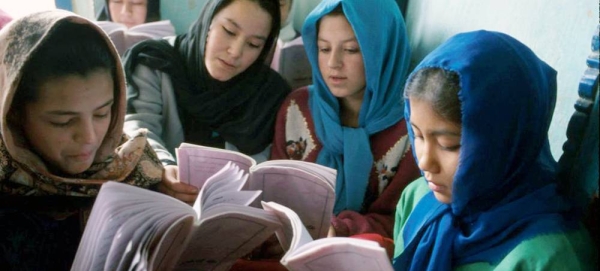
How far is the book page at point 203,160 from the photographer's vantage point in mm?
882

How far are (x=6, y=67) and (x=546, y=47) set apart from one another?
89cm

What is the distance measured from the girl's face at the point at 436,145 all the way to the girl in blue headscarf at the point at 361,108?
440 mm

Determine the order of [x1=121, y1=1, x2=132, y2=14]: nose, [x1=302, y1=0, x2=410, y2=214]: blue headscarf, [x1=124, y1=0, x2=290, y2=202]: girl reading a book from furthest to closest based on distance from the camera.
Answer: [x1=121, y1=1, x2=132, y2=14]: nose, [x1=124, y1=0, x2=290, y2=202]: girl reading a book, [x1=302, y1=0, x2=410, y2=214]: blue headscarf

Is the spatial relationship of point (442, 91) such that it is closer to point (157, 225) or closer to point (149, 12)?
point (157, 225)

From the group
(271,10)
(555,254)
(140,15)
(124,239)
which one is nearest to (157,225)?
(124,239)

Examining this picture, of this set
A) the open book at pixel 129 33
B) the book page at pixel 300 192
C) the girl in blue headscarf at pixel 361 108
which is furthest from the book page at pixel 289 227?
the open book at pixel 129 33

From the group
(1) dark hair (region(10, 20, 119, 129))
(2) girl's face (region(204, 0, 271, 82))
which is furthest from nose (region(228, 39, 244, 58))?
(1) dark hair (region(10, 20, 119, 129))

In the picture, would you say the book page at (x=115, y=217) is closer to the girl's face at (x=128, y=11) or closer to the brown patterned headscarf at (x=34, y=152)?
the brown patterned headscarf at (x=34, y=152)

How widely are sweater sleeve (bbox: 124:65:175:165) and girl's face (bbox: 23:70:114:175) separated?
1.68 ft

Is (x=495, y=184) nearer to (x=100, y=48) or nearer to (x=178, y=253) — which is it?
(x=178, y=253)

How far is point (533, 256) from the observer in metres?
0.68

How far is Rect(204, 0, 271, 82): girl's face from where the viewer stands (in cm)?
136

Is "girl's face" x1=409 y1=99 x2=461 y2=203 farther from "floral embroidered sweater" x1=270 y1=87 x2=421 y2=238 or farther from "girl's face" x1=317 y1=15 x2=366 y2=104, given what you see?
"girl's face" x1=317 y1=15 x2=366 y2=104

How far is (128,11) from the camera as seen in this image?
199 centimetres
